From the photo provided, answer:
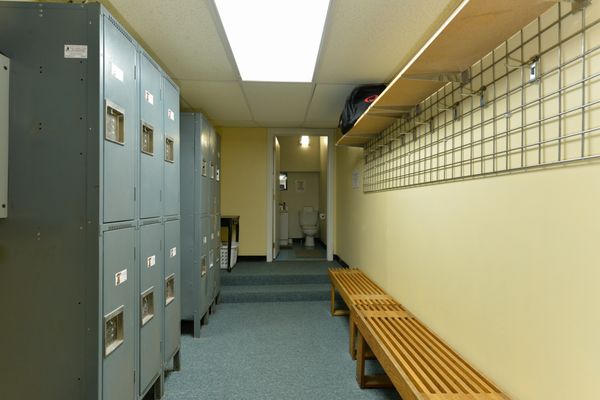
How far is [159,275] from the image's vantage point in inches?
78.3

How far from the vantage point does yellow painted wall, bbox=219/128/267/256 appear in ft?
16.7

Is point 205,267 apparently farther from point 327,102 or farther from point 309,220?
point 309,220

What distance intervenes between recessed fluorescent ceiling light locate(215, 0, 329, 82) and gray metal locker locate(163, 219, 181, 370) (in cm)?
136

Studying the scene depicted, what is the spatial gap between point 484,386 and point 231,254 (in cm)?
366

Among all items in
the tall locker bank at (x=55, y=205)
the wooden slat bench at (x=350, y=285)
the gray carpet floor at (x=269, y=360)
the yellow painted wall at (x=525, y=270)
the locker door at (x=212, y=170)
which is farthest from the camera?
the locker door at (x=212, y=170)

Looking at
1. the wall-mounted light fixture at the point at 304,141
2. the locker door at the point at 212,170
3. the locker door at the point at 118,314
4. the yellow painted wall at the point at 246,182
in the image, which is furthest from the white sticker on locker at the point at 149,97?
the wall-mounted light fixture at the point at 304,141

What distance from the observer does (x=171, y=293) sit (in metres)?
2.25

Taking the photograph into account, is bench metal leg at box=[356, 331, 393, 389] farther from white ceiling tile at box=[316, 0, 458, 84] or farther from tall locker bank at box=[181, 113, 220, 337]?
white ceiling tile at box=[316, 0, 458, 84]

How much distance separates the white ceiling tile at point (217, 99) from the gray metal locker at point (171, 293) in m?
1.49

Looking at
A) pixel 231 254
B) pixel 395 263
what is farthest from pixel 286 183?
pixel 395 263

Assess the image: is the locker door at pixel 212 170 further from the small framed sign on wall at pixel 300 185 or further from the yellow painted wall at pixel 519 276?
the small framed sign on wall at pixel 300 185

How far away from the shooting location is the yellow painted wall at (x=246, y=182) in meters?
5.09

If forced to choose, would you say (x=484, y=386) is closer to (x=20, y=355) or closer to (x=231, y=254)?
(x=20, y=355)

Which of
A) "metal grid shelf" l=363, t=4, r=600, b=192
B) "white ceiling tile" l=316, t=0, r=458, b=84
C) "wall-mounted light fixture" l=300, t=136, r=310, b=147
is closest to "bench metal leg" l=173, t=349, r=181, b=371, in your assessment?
"metal grid shelf" l=363, t=4, r=600, b=192
